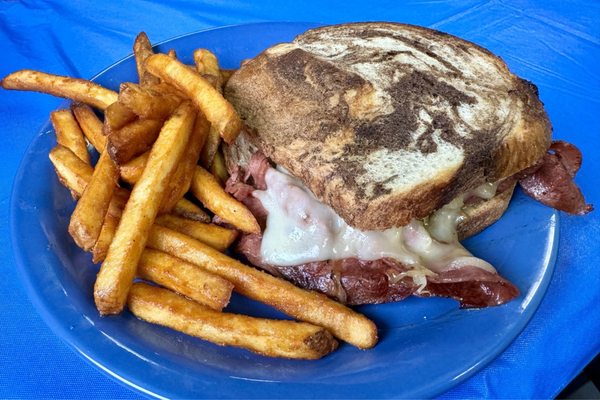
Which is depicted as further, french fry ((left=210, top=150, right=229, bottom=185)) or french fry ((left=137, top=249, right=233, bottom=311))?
french fry ((left=210, top=150, right=229, bottom=185))

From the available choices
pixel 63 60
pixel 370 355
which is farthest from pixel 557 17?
pixel 63 60

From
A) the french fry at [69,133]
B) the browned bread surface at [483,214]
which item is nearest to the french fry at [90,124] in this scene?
the french fry at [69,133]

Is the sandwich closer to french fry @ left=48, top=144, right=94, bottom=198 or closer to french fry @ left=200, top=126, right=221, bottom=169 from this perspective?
french fry @ left=200, top=126, right=221, bottom=169

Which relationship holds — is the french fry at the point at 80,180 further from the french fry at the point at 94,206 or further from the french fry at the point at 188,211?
the french fry at the point at 94,206

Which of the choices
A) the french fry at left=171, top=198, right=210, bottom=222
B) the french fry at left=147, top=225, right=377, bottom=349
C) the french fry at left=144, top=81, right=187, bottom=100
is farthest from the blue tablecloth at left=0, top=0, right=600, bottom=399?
the french fry at left=144, top=81, right=187, bottom=100

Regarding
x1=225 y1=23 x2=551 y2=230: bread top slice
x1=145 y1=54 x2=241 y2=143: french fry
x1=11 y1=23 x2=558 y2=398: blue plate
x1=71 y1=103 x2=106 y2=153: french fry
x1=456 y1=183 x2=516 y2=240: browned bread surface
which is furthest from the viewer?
x1=71 y1=103 x2=106 y2=153: french fry

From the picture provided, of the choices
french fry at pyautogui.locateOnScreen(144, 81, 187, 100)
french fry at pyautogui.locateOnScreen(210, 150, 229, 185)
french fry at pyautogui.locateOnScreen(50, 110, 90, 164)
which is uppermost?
french fry at pyautogui.locateOnScreen(144, 81, 187, 100)
